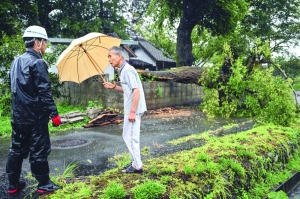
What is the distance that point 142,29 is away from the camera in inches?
940

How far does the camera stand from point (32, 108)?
10.9 ft

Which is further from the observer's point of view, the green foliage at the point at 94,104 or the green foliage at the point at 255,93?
the green foliage at the point at 94,104

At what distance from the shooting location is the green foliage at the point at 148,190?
10.7 ft

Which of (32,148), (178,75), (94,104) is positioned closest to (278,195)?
(32,148)

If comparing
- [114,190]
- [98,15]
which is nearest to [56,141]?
[114,190]

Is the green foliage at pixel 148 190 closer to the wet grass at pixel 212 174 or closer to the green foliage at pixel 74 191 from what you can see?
the wet grass at pixel 212 174

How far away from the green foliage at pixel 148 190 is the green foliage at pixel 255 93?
4690mm

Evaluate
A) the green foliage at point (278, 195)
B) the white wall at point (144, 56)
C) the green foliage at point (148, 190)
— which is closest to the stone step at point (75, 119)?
the green foliage at point (148, 190)

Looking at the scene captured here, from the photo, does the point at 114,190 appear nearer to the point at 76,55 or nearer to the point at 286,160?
the point at 76,55

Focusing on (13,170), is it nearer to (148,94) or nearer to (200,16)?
(148,94)

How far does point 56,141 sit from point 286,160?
5425 millimetres

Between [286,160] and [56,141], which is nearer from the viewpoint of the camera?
[286,160]

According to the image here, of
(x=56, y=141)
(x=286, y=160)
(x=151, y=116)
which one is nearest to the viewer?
(x=286, y=160)

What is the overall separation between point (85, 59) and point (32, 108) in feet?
6.45
